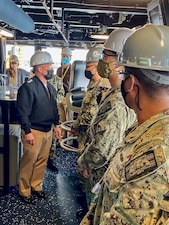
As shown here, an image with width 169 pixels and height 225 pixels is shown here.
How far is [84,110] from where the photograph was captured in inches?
139

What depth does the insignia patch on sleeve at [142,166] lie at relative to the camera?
3.56ft

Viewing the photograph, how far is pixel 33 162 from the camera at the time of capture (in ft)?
12.6

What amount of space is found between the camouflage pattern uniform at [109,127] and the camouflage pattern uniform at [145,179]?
3.17ft

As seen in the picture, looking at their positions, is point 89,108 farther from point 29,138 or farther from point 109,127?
point 109,127

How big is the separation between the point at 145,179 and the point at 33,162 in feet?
9.49

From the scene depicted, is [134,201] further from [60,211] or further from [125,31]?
[60,211]

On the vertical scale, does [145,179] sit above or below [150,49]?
below

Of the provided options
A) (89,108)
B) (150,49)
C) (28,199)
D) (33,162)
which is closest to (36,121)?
(33,162)

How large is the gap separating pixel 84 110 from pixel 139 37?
7.50ft

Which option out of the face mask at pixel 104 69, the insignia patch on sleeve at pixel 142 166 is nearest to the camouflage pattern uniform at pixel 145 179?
the insignia patch on sleeve at pixel 142 166

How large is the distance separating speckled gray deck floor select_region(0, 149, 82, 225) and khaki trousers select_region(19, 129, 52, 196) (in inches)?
7.2

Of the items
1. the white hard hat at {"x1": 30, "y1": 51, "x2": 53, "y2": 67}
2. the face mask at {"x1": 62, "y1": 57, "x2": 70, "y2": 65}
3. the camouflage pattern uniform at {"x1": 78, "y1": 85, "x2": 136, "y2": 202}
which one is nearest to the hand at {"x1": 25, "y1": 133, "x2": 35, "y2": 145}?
the white hard hat at {"x1": 30, "y1": 51, "x2": 53, "y2": 67}

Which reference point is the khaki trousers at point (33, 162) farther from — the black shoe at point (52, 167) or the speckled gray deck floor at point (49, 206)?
the black shoe at point (52, 167)

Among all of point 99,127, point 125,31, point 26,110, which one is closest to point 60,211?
point 26,110
